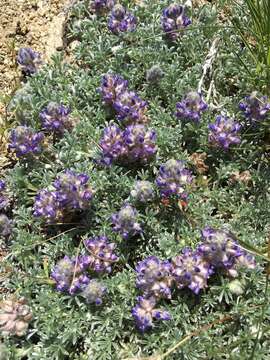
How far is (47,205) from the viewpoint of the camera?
3824 mm

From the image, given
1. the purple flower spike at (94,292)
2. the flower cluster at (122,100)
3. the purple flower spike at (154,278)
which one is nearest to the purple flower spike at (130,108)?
the flower cluster at (122,100)

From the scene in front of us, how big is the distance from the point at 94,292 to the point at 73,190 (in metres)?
0.69

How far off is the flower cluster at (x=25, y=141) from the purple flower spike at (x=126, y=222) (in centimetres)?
84

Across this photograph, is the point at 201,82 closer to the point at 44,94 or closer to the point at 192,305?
the point at 44,94

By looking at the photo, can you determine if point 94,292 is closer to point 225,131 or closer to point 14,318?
point 14,318

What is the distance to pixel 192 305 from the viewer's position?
11.7 ft

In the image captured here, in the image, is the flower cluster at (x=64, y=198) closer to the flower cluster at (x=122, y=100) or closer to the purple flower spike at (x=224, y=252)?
the flower cluster at (x=122, y=100)

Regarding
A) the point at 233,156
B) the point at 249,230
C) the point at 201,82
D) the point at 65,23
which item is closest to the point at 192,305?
the point at 249,230

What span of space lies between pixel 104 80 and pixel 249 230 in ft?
5.01

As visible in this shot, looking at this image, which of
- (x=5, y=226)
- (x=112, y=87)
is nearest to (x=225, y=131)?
(x=112, y=87)

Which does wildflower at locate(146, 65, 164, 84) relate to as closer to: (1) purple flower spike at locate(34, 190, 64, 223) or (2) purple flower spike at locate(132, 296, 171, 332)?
(1) purple flower spike at locate(34, 190, 64, 223)

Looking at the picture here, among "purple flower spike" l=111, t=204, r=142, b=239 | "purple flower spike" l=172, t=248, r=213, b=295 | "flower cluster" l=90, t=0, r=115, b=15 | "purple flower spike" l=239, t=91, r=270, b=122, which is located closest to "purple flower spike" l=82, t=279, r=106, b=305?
"purple flower spike" l=111, t=204, r=142, b=239

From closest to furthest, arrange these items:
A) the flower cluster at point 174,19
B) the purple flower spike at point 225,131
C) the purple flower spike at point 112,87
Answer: the purple flower spike at point 225,131, the purple flower spike at point 112,87, the flower cluster at point 174,19

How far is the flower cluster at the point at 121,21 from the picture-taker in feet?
14.7
